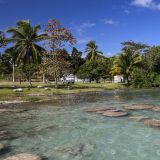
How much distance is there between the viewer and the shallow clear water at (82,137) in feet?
45.8

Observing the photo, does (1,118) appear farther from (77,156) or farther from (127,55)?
(127,55)

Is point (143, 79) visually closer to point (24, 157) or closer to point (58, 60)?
point (58, 60)

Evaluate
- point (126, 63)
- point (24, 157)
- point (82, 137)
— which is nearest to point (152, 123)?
point (82, 137)

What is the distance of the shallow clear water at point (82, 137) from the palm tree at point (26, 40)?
37.7m

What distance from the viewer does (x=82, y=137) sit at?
17328mm

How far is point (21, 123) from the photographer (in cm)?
2225

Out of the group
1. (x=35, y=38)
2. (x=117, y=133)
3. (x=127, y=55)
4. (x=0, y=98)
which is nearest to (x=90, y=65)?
(x=127, y=55)

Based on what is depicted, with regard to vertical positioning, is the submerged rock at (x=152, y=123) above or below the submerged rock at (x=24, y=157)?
above

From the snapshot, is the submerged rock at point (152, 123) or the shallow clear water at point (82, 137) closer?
the shallow clear water at point (82, 137)

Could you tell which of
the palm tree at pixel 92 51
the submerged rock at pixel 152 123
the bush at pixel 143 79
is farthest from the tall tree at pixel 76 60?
the submerged rock at pixel 152 123

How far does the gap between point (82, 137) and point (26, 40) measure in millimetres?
47028

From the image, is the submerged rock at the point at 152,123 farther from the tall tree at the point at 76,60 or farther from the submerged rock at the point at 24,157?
the tall tree at the point at 76,60

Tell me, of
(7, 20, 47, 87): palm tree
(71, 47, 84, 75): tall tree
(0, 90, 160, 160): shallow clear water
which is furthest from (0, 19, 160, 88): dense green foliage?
(0, 90, 160, 160): shallow clear water

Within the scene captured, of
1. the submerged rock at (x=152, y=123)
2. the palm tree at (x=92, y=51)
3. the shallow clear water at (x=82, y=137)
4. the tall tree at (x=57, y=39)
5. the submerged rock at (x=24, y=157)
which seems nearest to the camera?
the submerged rock at (x=24, y=157)
